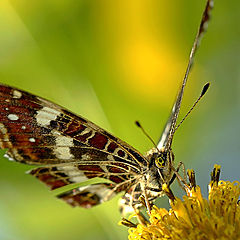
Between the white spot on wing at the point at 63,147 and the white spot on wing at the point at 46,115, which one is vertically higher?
the white spot on wing at the point at 46,115

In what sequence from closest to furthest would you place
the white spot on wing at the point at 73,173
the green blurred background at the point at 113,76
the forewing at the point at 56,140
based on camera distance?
the forewing at the point at 56,140
the white spot on wing at the point at 73,173
the green blurred background at the point at 113,76

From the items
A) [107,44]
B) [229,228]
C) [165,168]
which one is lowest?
[229,228]

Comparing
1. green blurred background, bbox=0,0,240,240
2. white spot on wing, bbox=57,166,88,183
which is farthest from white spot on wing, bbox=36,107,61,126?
green blurred background, bbox=0,0,240,240

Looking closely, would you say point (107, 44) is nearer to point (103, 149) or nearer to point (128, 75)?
point (128, 75)

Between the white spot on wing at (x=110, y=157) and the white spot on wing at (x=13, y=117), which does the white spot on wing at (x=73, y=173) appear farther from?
the white spot on wing at (x=13, y=117)

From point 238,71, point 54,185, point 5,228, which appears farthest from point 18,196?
point 238,71

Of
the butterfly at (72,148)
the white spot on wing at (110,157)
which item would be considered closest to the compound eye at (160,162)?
the butterfly at (72,148)
